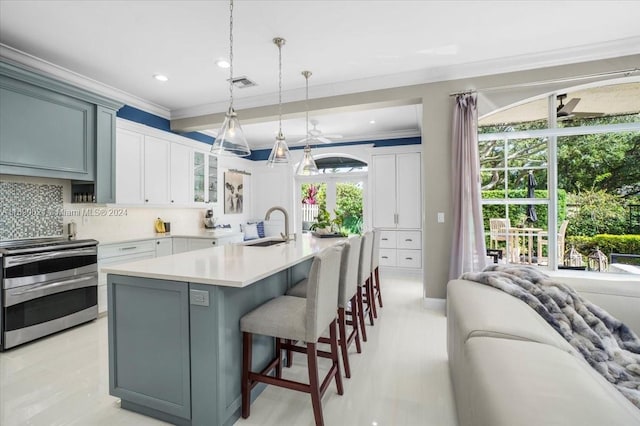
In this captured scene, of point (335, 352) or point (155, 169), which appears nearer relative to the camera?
point (335, 352)

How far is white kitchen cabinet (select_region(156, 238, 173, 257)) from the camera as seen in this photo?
14.2 feet

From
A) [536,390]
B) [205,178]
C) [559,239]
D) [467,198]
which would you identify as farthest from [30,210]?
[559,239]

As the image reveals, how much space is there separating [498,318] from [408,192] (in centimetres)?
456

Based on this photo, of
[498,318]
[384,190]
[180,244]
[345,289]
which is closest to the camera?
[498,318]

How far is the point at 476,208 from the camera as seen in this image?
3.41 meters

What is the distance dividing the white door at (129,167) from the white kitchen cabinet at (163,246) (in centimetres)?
60

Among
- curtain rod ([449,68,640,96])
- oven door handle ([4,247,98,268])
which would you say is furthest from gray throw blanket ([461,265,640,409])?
oven door handle ([4,247,98,268])

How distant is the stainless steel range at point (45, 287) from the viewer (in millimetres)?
2744

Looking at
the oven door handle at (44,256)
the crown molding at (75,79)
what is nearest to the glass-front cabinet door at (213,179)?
the crown molding at (75,79)

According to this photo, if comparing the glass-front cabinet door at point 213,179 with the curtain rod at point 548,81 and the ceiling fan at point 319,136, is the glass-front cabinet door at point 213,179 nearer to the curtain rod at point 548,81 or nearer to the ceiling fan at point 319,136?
the ceiling fan at point 319,136

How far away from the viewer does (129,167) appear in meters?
4.09

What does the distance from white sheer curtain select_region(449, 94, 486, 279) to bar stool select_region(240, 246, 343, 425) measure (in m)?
2.05

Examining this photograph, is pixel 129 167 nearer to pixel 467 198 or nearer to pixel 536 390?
pixel 467 198

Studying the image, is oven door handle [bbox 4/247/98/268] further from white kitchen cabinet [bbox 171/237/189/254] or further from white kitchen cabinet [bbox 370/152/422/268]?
white kitchen cabinet [bbox 370/152/422/268]
